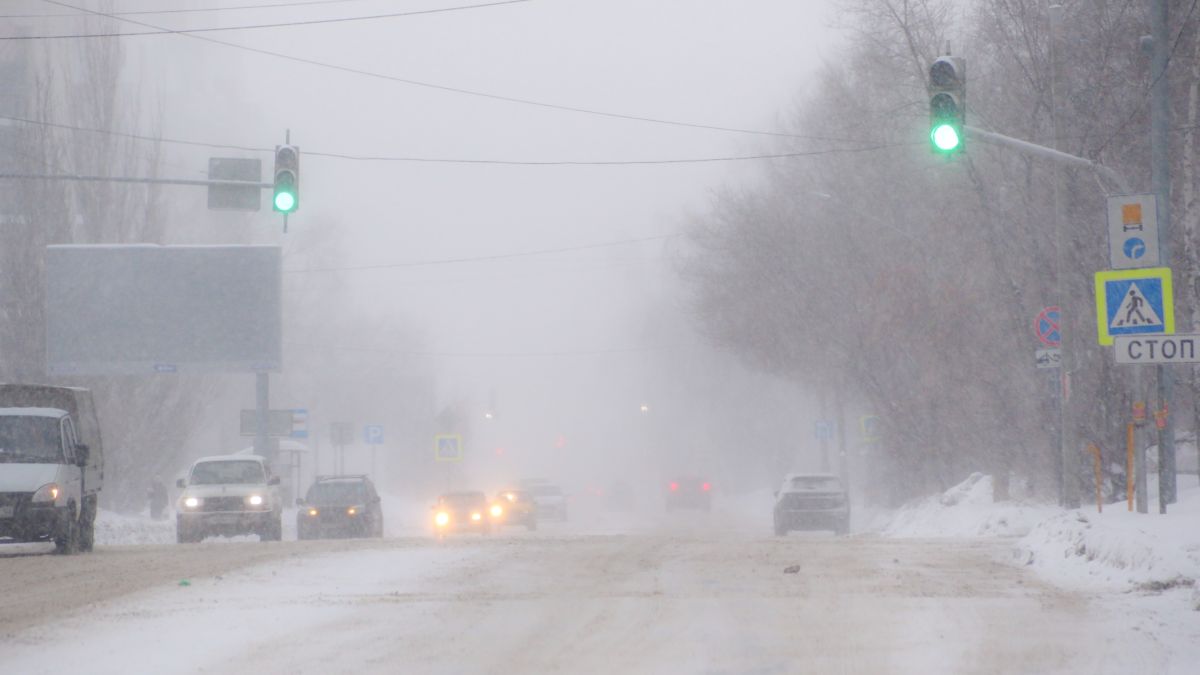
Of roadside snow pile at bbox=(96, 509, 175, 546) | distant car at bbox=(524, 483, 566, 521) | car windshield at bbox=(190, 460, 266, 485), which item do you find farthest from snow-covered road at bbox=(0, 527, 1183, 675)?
distant car at bbox=(524, 483, 566, 521)

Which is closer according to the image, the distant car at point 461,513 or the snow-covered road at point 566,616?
the snow-covered road at point 566,616

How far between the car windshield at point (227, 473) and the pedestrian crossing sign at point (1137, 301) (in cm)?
1858

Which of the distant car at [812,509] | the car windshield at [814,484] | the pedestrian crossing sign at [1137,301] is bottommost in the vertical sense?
the distant car at [812,509]

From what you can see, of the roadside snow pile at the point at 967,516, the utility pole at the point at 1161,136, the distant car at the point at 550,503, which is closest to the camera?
the utility pole at the point at 1161,136

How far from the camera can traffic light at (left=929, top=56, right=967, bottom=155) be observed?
56.0 feet

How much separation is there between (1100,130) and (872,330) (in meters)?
15.4

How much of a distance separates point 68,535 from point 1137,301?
1544 cm

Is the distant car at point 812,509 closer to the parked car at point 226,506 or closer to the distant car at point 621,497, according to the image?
the parked car at point 226,506

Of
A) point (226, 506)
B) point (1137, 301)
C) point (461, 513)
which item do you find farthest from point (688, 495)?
point (1137, 301)

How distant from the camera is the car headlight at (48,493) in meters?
20.7

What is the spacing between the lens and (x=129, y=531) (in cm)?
3584

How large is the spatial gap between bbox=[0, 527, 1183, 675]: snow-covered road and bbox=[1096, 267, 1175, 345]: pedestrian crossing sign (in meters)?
3.18

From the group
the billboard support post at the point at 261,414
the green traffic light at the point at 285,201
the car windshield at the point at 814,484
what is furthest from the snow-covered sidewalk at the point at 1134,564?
the billboard support post at the point at 261,414

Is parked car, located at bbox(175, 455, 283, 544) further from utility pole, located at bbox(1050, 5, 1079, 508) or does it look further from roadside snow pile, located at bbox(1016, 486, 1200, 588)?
roadside snow pile, located at bbox(1016, 486, 1200, 588)
